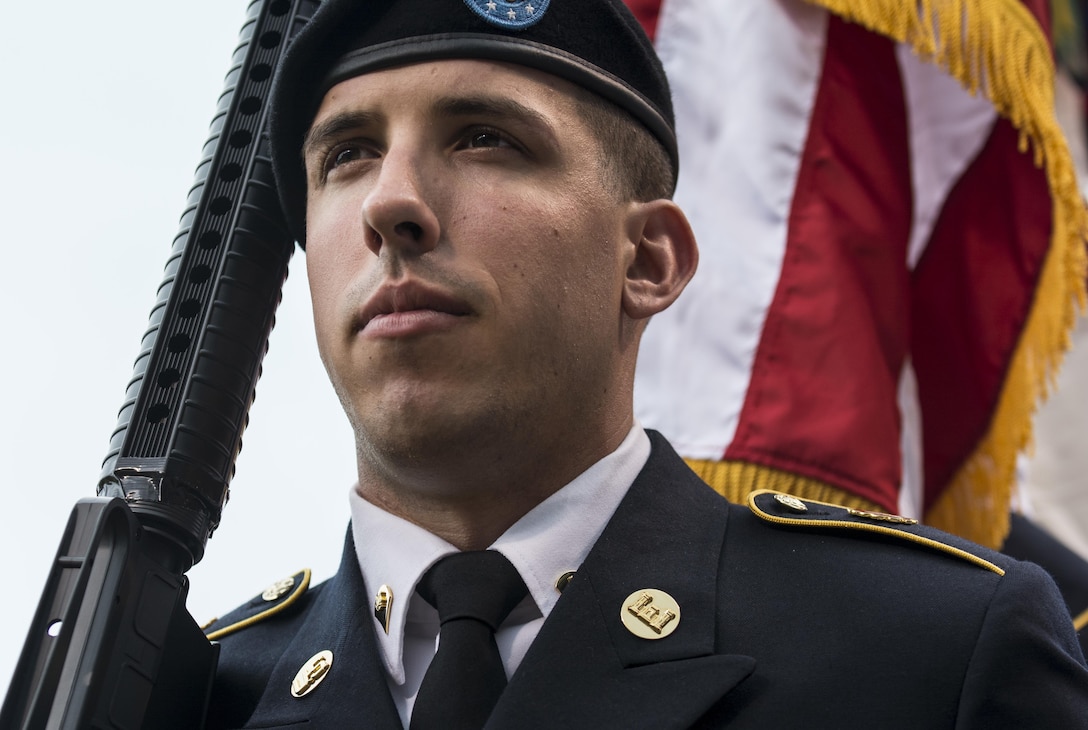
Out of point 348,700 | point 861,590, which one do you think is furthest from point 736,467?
point 348,700

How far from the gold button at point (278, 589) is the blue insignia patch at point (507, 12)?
1.17 meters

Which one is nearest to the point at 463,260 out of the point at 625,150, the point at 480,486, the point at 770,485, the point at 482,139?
the point at 482,139

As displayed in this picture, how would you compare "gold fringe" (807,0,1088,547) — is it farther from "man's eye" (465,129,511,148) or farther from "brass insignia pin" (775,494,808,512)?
"man's eye" (465,129,511,148)

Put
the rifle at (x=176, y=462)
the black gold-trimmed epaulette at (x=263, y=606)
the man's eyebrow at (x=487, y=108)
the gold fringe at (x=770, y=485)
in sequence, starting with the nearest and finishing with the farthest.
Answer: the rifle at (x=176, y=462)
the man's eyebrow at (x=487, y=108)
the black gold-trimmed epaulette at (x=263, y=606)
the gold fringe at (x=770, y=485)

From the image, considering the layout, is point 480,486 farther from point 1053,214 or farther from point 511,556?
point 1053,214

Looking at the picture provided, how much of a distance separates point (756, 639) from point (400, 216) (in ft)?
2.79

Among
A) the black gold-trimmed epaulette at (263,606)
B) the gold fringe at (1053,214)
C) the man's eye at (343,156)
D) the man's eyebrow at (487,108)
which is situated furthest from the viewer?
the gold fringe at (1053,214)

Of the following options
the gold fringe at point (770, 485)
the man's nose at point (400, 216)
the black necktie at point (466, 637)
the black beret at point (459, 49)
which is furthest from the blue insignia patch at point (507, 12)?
the gold fringe at point (770, 485)

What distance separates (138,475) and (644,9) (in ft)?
6.82

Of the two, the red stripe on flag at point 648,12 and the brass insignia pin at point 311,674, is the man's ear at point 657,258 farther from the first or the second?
the red stripe on flag at point 648,12

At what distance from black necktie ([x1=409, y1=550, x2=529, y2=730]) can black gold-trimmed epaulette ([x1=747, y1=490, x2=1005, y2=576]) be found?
1.56 feet

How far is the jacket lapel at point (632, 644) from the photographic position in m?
1.85

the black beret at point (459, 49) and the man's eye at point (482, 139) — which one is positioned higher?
the black beret at point (459, 49)

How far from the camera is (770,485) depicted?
3.15 meters
